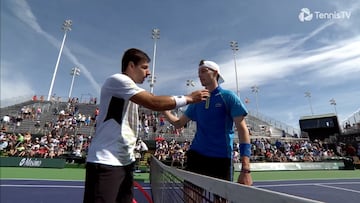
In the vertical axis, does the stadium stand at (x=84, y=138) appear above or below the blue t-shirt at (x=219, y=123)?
above

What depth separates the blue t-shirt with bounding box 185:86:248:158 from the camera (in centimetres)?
319

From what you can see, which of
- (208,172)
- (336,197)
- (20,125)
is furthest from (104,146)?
(20,125)

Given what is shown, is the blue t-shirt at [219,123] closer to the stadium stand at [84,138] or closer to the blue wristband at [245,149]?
the blue wristband at [245,149]

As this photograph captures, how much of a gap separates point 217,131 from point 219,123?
0.11m

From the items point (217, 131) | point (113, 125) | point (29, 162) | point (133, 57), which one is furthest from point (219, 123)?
point (29, 162)

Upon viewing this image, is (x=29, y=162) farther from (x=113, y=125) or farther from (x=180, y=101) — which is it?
(x=180, y=101)

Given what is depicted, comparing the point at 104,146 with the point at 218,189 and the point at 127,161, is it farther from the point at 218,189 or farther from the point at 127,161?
the point at 218,189

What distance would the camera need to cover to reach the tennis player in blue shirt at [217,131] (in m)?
3.10

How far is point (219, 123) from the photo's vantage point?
3.23 m

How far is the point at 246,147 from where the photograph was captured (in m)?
3.00

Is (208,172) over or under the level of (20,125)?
under

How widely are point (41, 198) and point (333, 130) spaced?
4640 centimetres

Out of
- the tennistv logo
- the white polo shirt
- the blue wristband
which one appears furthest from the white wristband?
the tennistv logo

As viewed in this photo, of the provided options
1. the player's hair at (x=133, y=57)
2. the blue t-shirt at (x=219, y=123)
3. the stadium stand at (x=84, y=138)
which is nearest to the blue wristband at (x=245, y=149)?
the blue t-shirt at (x=219, y=123)
